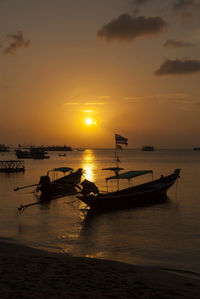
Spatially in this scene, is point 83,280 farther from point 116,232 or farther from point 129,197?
point 129,197

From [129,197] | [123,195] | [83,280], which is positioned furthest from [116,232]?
[83,280]

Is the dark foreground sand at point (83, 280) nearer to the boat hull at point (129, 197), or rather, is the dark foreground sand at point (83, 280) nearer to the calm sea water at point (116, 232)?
the calm sea water at point (116, 232)

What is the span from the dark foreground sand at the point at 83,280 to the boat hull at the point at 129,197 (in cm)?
1245

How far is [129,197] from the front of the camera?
88.0 feet

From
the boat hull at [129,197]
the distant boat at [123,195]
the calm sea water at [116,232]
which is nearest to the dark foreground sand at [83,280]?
the calm sea water at [116,232]

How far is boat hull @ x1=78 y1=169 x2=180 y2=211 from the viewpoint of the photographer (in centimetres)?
2452

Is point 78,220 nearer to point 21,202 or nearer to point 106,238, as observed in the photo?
point 106,238

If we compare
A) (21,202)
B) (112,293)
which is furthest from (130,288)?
(21,202)

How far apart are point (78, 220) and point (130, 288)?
46.0 feet

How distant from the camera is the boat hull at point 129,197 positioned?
80.4 ft

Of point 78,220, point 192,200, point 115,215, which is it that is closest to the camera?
point 78,220

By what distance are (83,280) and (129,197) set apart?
1813 cm

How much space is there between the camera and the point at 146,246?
622 inches

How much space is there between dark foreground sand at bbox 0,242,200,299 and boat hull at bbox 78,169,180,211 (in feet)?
40.8
